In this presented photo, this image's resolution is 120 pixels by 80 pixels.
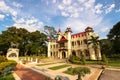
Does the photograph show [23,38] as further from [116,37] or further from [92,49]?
[116,37]

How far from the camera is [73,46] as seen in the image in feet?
137

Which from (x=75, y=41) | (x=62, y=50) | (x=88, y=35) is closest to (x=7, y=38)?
(x=62, y=50)

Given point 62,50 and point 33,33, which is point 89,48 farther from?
point 33,33

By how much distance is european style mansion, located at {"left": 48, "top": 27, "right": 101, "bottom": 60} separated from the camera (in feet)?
119

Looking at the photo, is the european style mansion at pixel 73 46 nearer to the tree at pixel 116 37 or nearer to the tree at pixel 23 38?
the tree at pixel 23 38

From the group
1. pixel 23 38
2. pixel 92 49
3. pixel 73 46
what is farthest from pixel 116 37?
pixel 23 38

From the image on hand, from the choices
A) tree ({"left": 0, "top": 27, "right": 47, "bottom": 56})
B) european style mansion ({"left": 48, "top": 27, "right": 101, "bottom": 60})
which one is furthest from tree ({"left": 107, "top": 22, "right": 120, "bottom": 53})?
tree ({"left": 0, "top": 27, "right": 47, "bottom": 56})

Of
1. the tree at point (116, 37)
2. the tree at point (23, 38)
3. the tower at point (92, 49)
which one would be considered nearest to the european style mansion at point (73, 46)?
the tower at point (92, 49)

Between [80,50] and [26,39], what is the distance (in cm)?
2868

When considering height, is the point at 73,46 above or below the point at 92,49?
above

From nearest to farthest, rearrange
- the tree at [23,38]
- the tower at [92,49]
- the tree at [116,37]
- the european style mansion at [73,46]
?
the tower at [92,49], the european style mansion at [73,46], the tree at [116,37], the tree at [23,38]

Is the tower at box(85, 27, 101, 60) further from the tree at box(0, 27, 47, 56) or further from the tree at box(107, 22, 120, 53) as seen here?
the tree at box(0, 27, 47, 56)

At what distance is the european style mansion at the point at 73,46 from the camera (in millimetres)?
36156

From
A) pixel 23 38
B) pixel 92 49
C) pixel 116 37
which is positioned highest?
pixel 23 38
